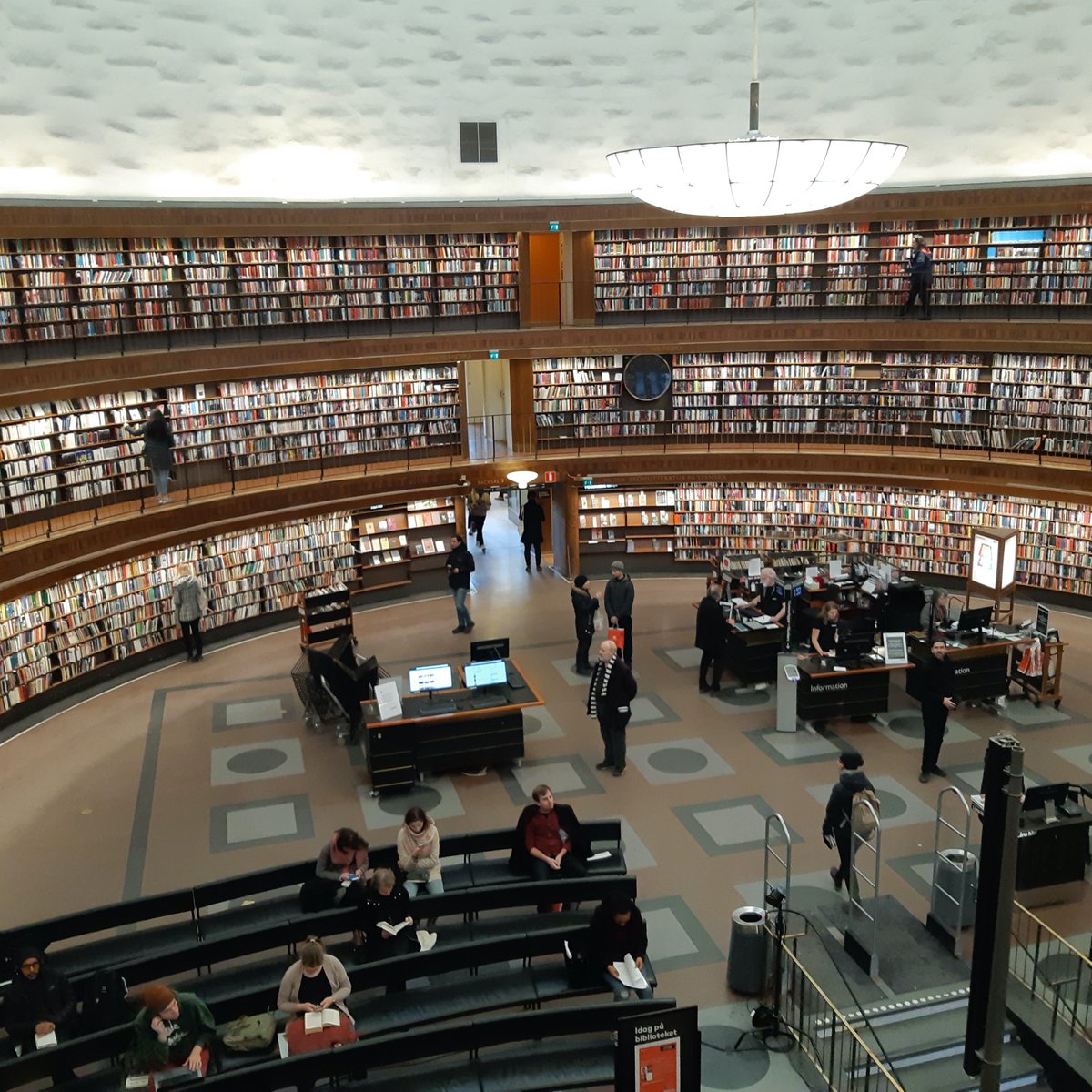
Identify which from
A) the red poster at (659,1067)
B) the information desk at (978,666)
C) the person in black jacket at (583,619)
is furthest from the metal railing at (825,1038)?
the person in black jacket at (583,619)

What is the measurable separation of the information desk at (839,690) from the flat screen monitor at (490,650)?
9.70 feet

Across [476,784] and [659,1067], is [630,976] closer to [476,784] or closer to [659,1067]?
[659,1067]

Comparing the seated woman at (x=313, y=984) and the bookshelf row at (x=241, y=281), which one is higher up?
the bookshelf row at (x=241, y=281)

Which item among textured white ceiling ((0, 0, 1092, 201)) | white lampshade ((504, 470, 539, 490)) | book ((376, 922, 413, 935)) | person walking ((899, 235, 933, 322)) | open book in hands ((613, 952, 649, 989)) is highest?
textured white ceiling ((0, 0, 1092, 201))

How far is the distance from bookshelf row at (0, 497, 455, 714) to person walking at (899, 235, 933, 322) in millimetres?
7459

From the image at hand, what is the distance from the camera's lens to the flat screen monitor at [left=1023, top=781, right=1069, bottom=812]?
7945 millimetres

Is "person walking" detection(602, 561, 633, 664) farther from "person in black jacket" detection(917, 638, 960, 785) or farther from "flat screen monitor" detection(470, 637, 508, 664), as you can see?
"person in black jacket" detection(917, 638, 960, 785)

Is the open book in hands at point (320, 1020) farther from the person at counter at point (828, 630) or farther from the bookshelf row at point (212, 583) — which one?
the person at counter at point (828, 630)

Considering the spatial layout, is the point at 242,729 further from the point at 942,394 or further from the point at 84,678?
the point at 942,394

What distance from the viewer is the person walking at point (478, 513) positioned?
1634 cm

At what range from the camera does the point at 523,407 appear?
1680 cm

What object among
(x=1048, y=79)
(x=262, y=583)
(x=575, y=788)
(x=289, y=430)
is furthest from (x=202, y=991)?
(x=1048, y=79)

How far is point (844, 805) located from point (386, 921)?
323cm

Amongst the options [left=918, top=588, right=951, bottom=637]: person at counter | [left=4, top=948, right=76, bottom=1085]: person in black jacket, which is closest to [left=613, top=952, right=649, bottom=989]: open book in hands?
[left=4, top=948, right=76, bottom=1085]: person in black jacket
